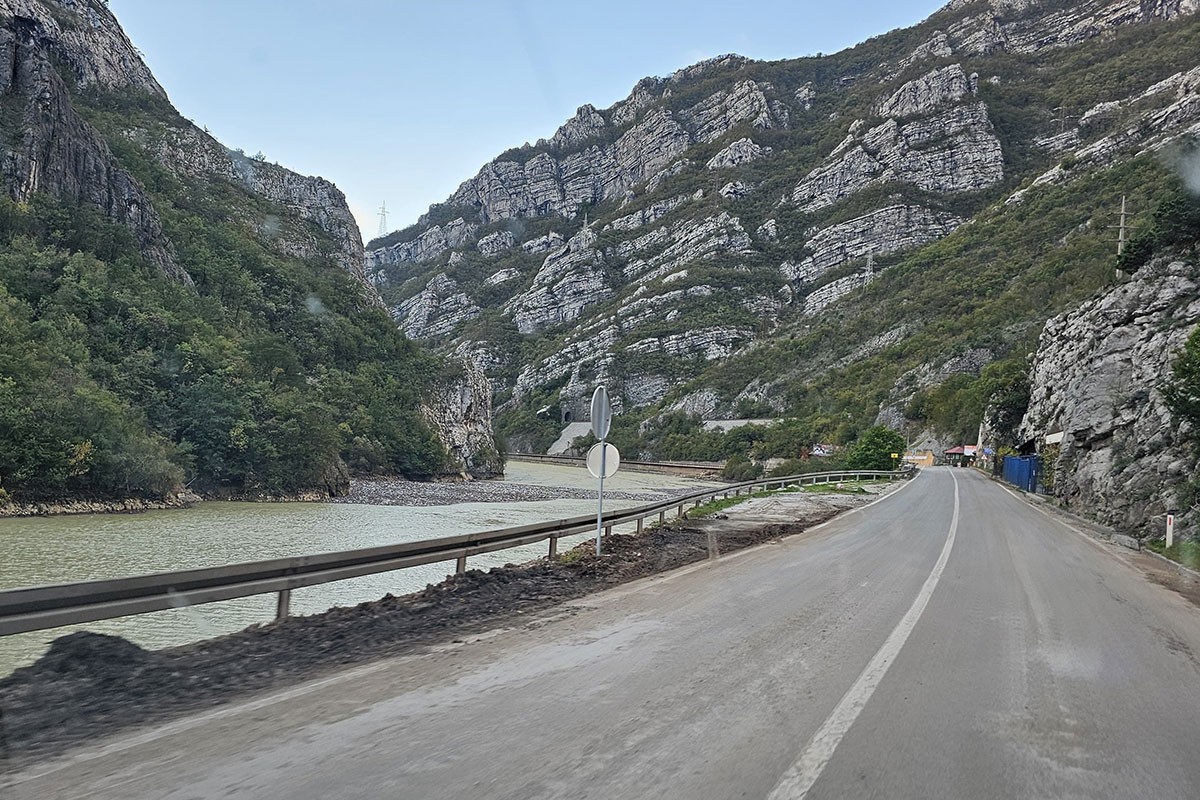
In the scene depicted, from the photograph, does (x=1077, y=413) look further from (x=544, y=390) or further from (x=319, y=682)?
(x=544, y=390)

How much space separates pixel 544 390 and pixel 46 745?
142 m

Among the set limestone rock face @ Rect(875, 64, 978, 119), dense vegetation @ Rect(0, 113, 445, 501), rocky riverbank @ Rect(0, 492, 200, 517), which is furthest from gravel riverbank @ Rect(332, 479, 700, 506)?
limestone rock face @ Rect(875, 64, 978, 119)

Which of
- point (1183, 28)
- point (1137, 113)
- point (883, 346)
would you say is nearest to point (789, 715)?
point (883, 346)

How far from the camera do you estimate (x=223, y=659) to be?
563cm

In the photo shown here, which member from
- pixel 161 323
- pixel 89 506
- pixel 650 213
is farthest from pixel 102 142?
pixel 650 213

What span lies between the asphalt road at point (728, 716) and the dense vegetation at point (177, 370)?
94.9 ft

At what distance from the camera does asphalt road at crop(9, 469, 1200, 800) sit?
3498 mm

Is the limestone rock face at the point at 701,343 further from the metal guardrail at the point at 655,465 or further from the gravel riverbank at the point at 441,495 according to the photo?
the gravel riverbank at the point at 441,495

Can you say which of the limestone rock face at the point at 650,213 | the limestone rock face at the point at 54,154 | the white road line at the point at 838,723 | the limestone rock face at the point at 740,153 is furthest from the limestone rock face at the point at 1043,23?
the white road line at the point at 838,723

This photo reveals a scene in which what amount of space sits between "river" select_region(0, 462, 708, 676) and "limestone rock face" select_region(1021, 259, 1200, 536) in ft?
51.2

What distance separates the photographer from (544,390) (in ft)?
479

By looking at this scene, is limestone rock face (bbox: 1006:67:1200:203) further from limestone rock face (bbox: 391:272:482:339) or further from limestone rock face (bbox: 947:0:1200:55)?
limestone rock face (bbox: 391:272:482:339)

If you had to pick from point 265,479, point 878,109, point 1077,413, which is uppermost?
point 878,109

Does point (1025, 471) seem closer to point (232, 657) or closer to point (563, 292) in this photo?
point (232, 657)
